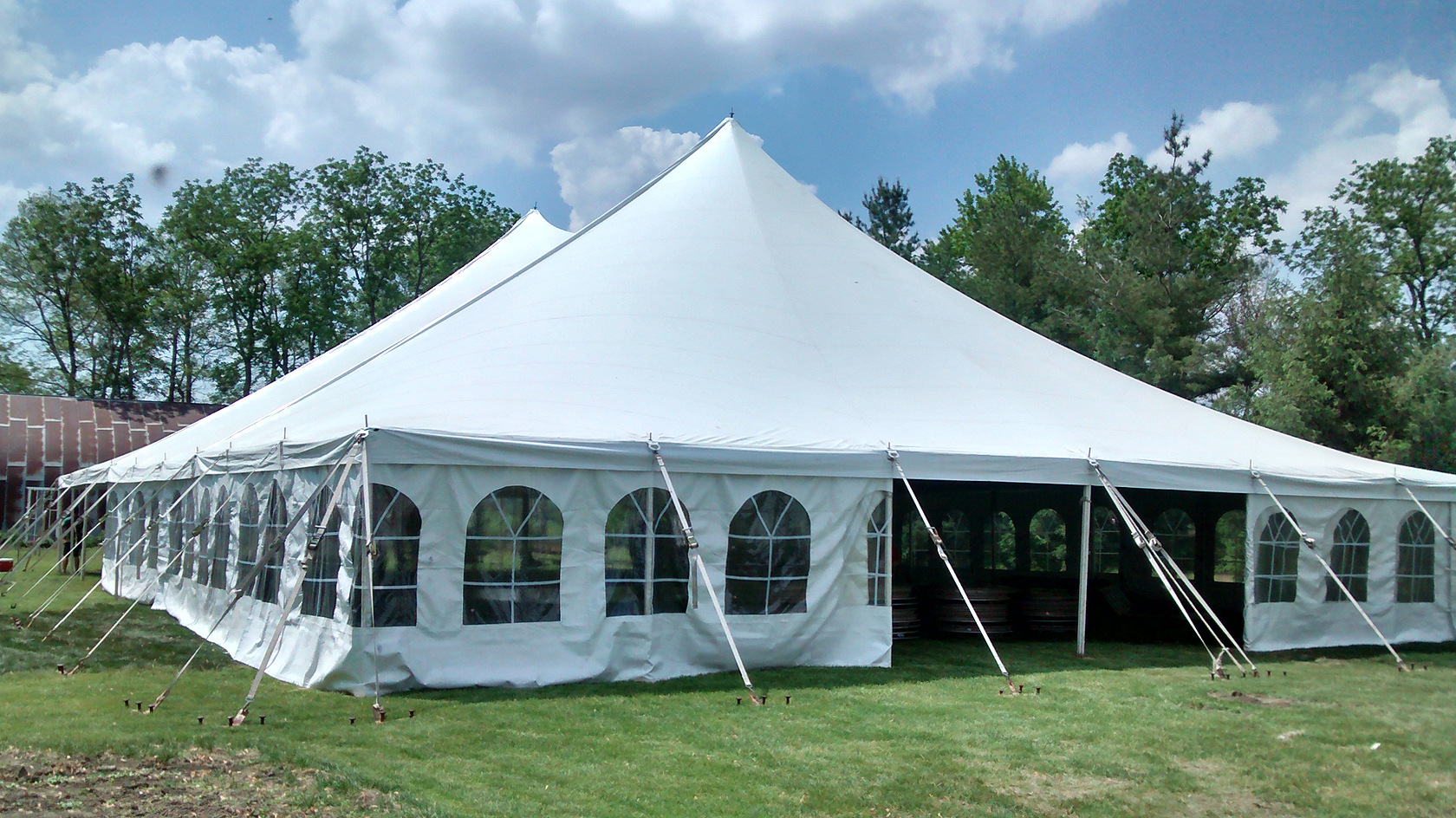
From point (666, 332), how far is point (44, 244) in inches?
Answer: 1106

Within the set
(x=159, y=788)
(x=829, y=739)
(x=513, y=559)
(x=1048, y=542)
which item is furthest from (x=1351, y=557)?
(x=159, y=788)

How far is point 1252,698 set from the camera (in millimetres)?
7910

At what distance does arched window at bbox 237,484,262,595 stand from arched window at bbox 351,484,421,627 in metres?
2.73

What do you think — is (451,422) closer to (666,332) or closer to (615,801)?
(666,332)

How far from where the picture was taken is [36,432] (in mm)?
25094

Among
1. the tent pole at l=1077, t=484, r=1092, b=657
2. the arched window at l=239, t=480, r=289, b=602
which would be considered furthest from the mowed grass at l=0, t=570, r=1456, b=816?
the tent pole at l=1077, t=484, r=1092, b=657

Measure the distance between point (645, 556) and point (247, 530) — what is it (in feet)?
13.5

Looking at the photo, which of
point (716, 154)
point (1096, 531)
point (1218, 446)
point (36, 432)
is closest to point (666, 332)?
point (716, 154)

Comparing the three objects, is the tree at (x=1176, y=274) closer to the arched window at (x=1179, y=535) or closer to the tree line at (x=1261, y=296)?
the tree line at (x=1261, y=296)

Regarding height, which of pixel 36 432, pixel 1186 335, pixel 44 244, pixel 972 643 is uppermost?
pixel 44 244

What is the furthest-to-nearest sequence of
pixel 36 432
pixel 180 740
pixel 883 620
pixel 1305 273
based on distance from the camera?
pixel 36 432
pixel 1305 273
pixel 883 620
pixel 180 740

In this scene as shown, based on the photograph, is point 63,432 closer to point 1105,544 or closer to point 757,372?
point 757,372

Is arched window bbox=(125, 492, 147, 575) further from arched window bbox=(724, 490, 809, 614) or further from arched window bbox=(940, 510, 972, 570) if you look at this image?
arched window bbox=(940, 510, 972, 570)

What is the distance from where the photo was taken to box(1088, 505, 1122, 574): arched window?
14.9m
